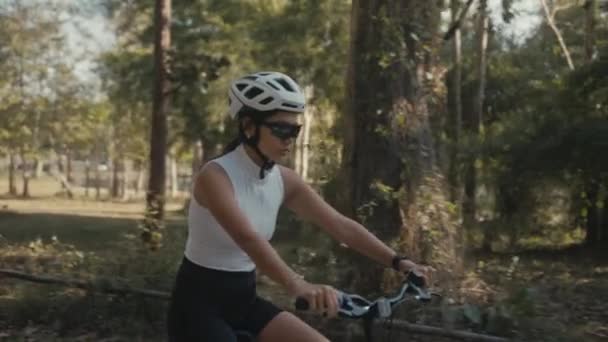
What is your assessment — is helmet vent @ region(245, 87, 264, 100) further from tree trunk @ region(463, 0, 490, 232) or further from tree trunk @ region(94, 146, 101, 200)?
tree trunk @ region(94, 146, 101, 200)

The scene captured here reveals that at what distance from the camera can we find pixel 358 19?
777cm

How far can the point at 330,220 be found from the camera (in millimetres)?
3432

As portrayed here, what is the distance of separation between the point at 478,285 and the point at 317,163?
6.82ft

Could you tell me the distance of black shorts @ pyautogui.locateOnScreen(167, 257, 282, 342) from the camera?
3.04 metres

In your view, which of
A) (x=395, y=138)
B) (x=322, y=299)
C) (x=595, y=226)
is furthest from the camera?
(x=595, y=226)

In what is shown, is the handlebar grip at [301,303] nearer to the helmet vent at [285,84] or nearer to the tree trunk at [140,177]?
the helmet vent at [285,84]

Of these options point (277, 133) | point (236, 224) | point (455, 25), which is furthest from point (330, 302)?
point (455, 25)

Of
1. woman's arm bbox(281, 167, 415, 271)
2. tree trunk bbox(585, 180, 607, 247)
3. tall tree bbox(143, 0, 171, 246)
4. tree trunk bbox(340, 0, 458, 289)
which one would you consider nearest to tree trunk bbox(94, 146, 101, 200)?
tall tree bbox(143, 0, 171, 246)

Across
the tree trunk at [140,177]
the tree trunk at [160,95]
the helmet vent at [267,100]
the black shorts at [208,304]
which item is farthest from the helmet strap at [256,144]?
the tree trunk at [140,177]

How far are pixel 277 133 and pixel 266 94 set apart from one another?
6.4 inches

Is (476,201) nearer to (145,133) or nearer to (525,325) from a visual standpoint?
(525,325)

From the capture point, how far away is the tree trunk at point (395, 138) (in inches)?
284

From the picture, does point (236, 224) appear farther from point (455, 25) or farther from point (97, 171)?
point (97, 171)

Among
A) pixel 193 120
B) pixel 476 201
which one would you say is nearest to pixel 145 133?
pixel 193 120
